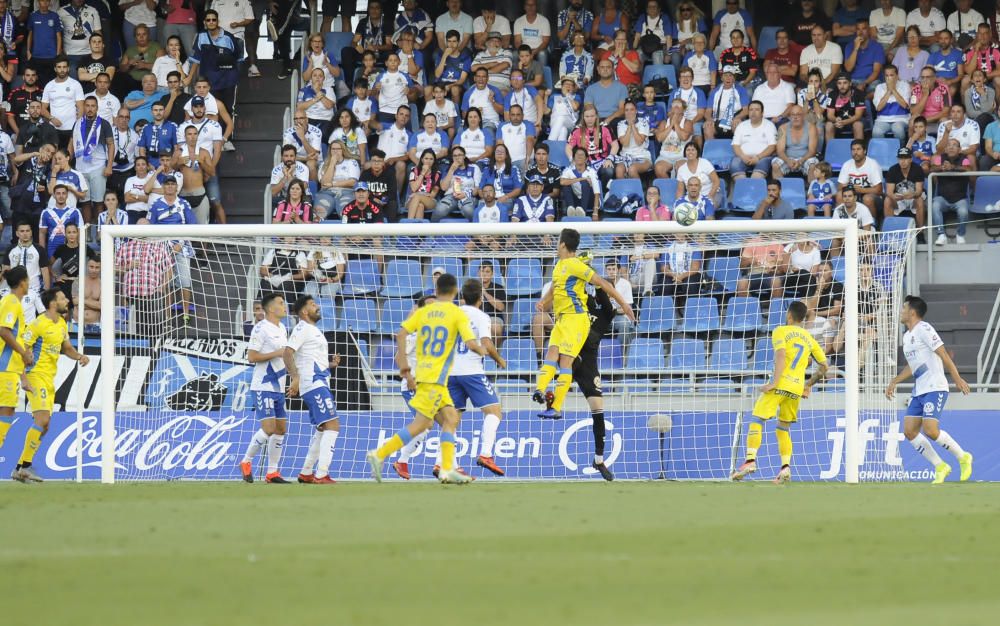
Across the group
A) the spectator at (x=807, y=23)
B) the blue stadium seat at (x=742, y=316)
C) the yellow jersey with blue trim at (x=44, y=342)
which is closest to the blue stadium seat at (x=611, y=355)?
the blue stadium seat at (x=742, y=316)

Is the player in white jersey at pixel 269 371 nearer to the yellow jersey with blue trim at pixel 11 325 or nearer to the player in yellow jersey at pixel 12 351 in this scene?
the player in yellow jersey at pixel 12 351

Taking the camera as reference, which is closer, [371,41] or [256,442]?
[256,442]

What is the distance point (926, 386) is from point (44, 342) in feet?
30.4

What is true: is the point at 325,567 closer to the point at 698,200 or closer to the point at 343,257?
the point at 343,257

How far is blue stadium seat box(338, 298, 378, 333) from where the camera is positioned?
16.7 metres

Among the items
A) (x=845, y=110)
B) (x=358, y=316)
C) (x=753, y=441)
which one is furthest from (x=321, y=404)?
(x=845, y=110)

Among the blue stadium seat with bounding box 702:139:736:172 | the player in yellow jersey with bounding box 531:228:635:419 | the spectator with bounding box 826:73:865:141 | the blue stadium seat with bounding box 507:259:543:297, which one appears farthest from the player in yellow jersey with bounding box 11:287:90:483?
the spectator with bounding box 826:73:865:141

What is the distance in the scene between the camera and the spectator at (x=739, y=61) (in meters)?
20.9

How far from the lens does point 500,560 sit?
650 centimetres

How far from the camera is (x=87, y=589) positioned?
219 inches

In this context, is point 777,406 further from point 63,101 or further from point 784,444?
point 63,101

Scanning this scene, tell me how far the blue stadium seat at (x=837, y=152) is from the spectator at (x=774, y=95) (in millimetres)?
834

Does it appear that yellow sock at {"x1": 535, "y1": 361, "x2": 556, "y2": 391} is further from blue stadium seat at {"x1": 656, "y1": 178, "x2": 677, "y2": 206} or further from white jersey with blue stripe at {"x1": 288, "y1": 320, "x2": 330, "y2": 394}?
blue stadium seat at {"x1": 656, "y1": 178, "x2": 677, "y2": 206}

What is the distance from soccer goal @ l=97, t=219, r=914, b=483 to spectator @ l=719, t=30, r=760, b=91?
4.66 metres
